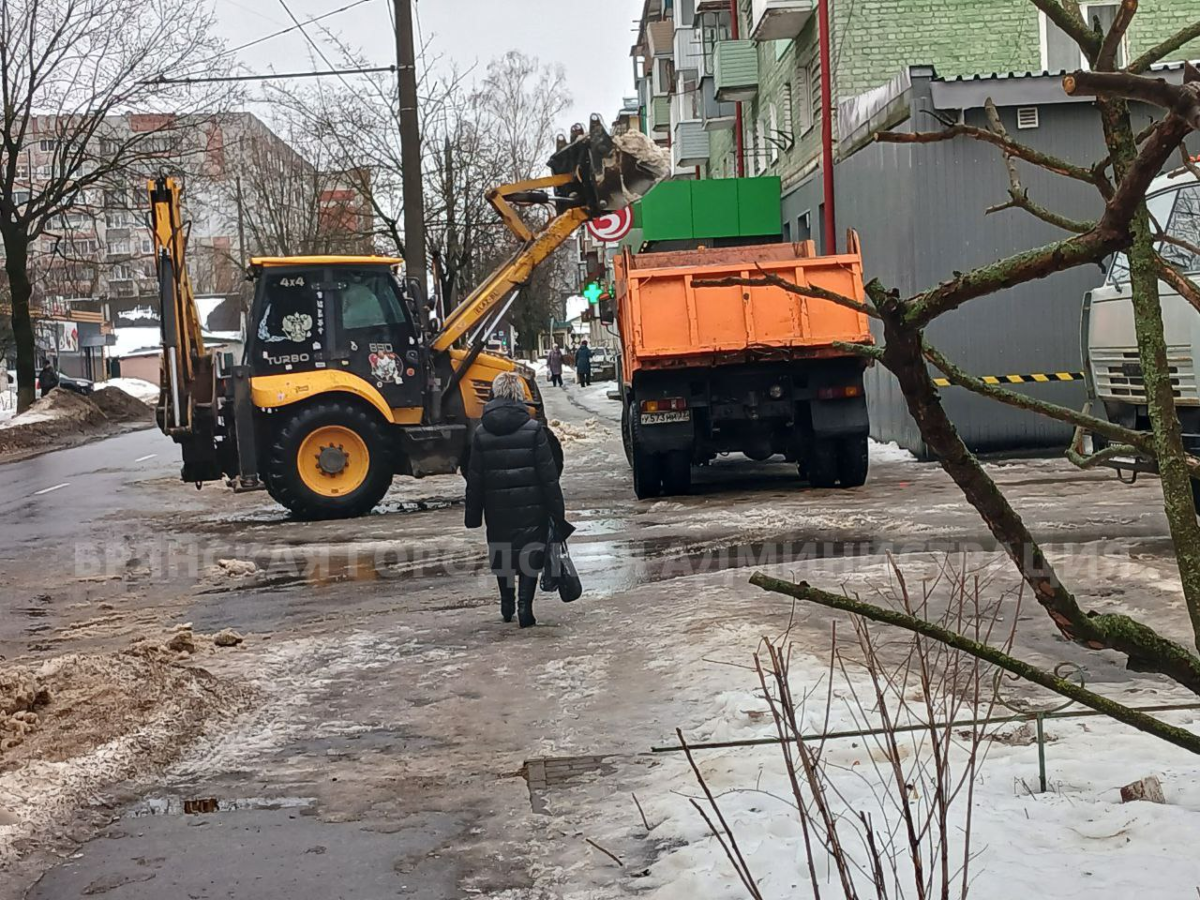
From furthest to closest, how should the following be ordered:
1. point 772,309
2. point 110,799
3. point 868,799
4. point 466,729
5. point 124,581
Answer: point 772,309, point 124,581, point 466,729, point 110,799, point 868,799

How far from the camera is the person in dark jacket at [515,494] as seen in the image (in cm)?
858

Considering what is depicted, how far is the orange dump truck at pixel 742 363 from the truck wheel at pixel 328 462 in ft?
9.07

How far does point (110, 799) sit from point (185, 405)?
385 inches

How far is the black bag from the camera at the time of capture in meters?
8.62

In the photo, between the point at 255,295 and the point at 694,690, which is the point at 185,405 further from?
the point at 694,690

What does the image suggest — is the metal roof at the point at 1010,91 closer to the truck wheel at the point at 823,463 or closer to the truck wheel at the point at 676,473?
the truck wheel at the point at 823,463

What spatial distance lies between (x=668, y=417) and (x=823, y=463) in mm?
1767

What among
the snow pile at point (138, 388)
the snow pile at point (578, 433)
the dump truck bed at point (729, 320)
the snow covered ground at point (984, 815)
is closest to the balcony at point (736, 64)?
the snow pile at point (578, 433)

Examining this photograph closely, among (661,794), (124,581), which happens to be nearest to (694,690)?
(661,794)

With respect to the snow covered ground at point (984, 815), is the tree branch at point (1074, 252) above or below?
above

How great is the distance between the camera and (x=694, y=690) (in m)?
6.79

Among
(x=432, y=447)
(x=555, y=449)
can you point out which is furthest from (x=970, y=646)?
(x=432, y=447)

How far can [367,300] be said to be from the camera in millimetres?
15141

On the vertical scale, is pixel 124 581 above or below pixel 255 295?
below
